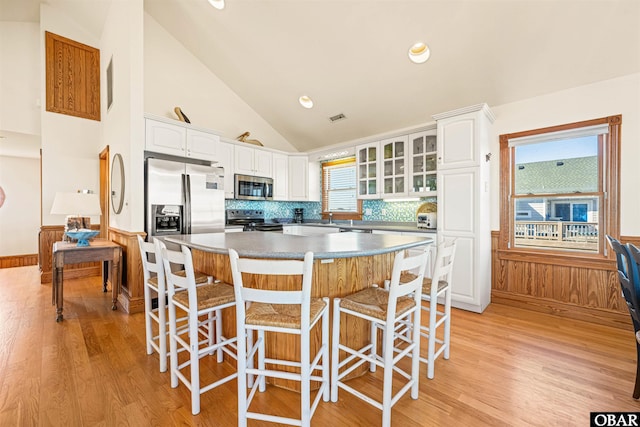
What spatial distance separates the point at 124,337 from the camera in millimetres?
2480

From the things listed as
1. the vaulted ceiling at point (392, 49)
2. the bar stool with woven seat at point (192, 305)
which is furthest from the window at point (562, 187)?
the bar stool with woven seat at point (192, 305)

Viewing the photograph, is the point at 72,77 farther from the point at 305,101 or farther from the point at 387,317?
the point at 387,317

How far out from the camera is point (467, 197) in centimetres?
317

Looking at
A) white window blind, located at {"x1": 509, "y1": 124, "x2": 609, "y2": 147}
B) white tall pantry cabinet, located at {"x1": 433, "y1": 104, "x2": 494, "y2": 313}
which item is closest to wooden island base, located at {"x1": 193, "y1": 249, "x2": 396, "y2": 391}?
white tall pantry cabinet, located at {"x1": 433, "y1": 104, "x2": 494, "y2": 313}

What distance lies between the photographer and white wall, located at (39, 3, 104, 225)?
13.9 ft

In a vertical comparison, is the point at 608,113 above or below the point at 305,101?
below

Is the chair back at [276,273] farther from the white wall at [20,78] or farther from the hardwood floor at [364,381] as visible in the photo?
the white wall at [20,78]

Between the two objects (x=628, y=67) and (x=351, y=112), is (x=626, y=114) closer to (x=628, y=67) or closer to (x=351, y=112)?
(x=628, y=67)

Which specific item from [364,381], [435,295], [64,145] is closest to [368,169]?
[435,295]

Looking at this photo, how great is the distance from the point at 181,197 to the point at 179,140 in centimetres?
78

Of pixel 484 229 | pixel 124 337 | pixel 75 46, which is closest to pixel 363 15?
pixel 484 229

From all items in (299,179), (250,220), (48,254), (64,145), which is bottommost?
(48,254)

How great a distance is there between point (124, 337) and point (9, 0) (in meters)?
5.33

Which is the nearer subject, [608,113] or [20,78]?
[608,113]
